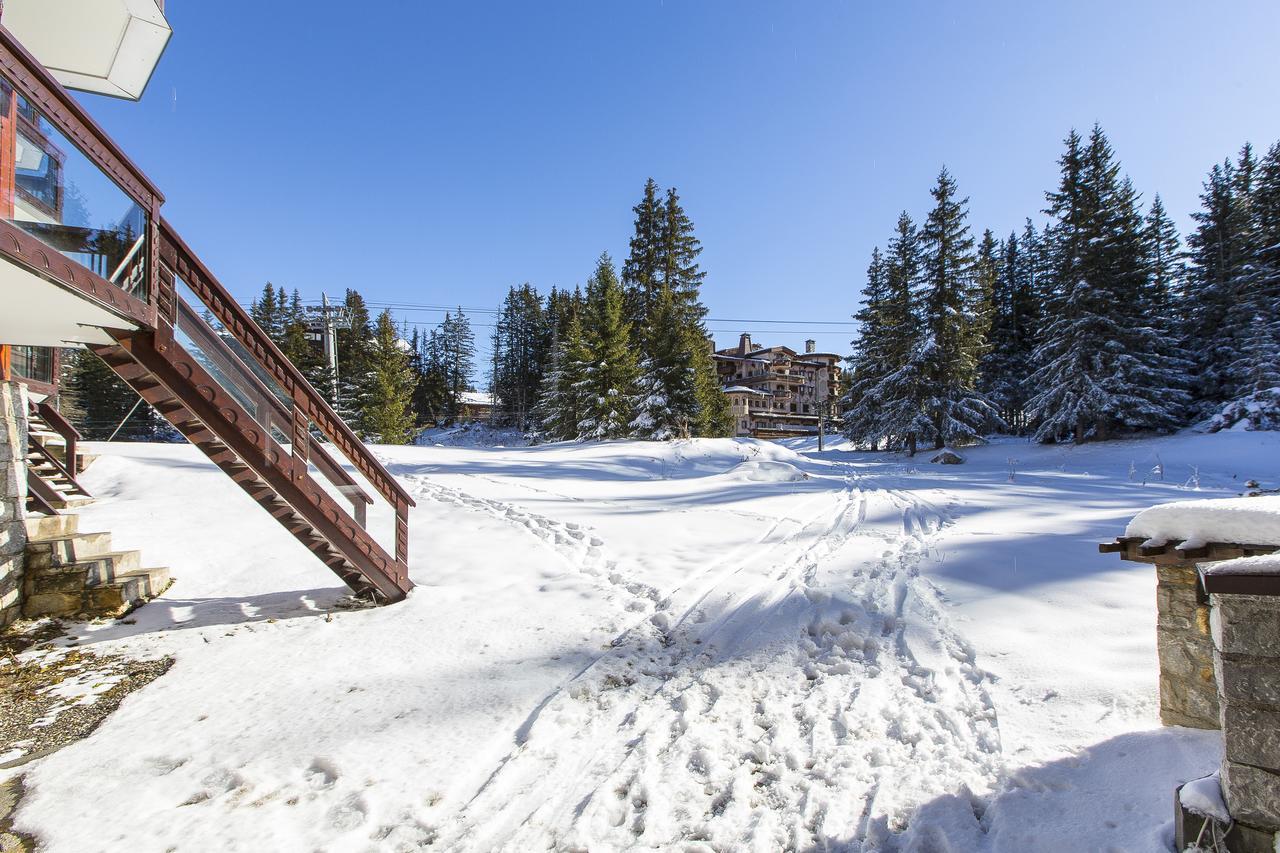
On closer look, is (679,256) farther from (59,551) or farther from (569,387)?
(59,551)

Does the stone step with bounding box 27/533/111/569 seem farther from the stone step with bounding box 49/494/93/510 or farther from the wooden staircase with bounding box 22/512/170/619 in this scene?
the stone step with bounding box 49/494/93/510

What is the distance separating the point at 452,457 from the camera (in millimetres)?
18453

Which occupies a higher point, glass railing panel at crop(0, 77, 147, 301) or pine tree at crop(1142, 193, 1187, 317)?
pine tree at crop(1142, 193, 1187, 317)

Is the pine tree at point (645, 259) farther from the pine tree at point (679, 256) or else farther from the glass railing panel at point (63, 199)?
the glass railing panel at point (63, 199)

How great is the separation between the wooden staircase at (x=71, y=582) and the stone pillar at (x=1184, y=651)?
27.9 ft

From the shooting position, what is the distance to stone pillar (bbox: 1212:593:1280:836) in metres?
1.86

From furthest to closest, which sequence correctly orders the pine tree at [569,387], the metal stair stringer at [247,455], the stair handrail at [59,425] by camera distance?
1. the pine tree at [569,387]
2. the stair handrail at [59,425]
3. the metal stair stringer at [247,455]

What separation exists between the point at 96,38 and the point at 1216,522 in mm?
12858

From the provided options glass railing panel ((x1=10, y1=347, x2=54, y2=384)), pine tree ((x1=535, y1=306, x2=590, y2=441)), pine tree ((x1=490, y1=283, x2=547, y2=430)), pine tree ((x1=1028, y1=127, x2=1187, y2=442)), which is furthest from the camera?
pine tree ((x1=490, y1=283, x2=547, y2=430))

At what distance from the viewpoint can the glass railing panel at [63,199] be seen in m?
3.44

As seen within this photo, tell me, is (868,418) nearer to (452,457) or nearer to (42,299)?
(452,457)

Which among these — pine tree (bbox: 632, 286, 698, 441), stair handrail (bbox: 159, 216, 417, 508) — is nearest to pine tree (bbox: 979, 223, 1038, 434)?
pine tree (bbox: 632, 286, 698, 441)

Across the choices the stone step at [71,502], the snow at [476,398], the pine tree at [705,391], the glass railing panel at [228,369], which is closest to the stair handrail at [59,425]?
the stone step at [71,502]

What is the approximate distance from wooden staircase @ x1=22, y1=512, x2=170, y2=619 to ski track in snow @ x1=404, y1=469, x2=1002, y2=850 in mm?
5070
